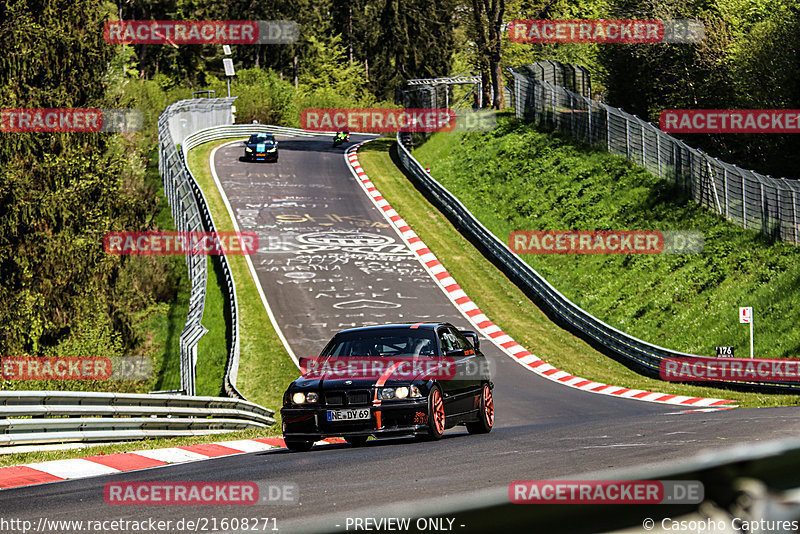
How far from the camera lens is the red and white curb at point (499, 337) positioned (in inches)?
939

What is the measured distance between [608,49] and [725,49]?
723 cm

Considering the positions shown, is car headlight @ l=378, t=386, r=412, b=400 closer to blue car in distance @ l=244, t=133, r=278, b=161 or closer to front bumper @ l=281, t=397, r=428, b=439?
front bumper @ l=281, t=397, r=428, b=439

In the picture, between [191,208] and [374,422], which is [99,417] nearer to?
[374,422]

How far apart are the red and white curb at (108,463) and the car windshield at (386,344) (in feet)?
6.23

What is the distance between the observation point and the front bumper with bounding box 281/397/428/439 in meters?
11.7

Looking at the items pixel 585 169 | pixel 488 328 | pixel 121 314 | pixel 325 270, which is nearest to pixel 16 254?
pixel 121 314

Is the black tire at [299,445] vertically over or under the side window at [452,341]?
under

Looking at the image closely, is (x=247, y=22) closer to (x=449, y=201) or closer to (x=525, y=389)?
(x=449, y=201)

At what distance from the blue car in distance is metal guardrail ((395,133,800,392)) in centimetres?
1043

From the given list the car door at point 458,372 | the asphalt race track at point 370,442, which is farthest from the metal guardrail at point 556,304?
the car door at point 458,372

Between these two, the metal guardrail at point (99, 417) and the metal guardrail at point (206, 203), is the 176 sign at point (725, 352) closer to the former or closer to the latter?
the metal guardrail at point (206, 203)

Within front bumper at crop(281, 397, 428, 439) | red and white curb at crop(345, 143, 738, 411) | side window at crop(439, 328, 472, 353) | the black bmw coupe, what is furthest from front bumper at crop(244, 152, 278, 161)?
front bumper at crop(281, 397, 428, 439)

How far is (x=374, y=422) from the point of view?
38.7 ft

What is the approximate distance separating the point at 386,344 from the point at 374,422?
1532 mm
